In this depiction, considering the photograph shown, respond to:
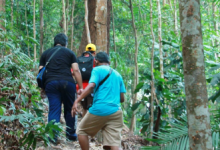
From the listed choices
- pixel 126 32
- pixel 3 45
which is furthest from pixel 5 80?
pixel 126 32

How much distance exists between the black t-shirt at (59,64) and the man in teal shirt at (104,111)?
95 cm

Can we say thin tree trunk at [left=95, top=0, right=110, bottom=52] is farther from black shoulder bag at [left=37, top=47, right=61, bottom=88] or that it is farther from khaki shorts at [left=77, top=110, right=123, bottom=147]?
khaki shorts at [left=77, top=110, right=123, bottom=147]

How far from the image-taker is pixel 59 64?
4.63 metres

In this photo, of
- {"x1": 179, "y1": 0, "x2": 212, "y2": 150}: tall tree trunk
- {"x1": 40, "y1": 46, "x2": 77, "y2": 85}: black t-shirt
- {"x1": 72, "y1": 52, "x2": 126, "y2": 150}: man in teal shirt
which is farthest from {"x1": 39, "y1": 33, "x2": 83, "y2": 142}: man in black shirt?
{"x1": 179, "y1": 0, "x2": 212, "y2": 150}: tall tree trunk

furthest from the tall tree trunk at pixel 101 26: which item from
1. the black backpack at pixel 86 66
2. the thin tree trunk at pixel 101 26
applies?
the black backpack at pixel 86 66

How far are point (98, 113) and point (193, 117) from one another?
1505mm

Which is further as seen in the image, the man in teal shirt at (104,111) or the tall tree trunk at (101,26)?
the tall tree trunk at (101,26)

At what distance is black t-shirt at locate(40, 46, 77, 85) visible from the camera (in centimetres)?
462

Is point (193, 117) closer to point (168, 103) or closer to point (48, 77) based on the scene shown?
point (48, 77)

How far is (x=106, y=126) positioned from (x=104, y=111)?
0.92 ft

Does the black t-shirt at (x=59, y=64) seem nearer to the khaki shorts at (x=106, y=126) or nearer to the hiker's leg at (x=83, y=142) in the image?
the khaki shorts at (x=106, y=126)

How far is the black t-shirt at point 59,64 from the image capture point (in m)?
4.62

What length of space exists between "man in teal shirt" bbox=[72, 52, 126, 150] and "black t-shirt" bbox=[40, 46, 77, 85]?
0.95m

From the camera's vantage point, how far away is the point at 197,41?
2.64 meters
